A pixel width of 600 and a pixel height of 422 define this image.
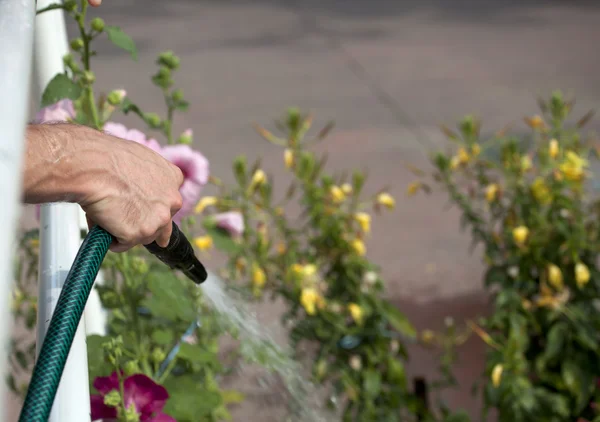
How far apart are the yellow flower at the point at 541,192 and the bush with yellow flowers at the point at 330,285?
42 cm

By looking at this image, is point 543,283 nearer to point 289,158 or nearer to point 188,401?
point 289,158

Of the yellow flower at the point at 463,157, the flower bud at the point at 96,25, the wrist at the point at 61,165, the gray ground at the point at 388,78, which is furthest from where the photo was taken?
the gray ground at the point at 388,78

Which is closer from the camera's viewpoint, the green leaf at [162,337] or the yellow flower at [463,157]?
the green leaf at [162,337]

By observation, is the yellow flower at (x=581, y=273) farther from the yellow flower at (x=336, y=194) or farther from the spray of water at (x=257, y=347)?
the spray of water at (x=257, y=347)

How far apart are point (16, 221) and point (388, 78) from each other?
422 cm

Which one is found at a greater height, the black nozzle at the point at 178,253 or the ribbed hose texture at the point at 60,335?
the ribbed hose texture at the point at 60,335

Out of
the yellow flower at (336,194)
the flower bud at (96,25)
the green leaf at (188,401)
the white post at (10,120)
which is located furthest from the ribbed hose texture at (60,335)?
the yellow flower at (336,194)

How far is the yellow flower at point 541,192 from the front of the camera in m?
2.17

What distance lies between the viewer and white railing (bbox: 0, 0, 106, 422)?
45 centimetres

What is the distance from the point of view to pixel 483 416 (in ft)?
7.01

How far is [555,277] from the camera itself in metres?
2.11

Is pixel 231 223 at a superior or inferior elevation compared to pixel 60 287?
inferior

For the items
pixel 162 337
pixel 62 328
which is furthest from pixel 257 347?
pixel 62 328

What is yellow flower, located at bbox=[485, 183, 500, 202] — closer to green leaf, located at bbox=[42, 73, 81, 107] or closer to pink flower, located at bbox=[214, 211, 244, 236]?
pink flower, located at bbox=[214, 211, 244, 236]
